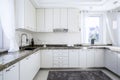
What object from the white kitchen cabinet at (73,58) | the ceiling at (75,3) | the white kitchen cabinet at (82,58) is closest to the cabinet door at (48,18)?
the ceiling at (75,3)

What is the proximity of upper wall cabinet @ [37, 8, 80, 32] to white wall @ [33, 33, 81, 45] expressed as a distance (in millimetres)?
414

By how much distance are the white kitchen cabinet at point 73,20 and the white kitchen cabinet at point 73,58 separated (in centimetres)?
93

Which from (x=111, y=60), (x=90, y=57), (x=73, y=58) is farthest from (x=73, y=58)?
(x=111, y=60)

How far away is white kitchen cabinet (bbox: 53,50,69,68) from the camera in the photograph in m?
5.39

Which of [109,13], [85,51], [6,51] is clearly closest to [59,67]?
[85,51]

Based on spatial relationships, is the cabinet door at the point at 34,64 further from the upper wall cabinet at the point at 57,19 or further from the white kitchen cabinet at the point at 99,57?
the white kitchen cabinet at the point at 99,57

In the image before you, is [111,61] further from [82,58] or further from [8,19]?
[8,19]

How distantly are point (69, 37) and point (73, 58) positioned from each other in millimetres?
1081

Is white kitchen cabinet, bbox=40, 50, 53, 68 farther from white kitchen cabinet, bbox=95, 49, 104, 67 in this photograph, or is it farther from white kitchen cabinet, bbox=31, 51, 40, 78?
white kitchen cabinet, bbox=95, 49, 104, 67

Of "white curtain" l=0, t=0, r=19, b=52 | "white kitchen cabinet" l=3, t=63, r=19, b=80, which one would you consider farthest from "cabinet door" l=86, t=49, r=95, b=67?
"white kitchen cabinet" l=3, t=63, r=19, b=80

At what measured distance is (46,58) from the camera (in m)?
5.40

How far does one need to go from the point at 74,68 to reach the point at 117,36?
2254mm

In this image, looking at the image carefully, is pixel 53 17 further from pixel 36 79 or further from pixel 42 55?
pixel 36 79

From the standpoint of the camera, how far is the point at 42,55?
5.38 meters
